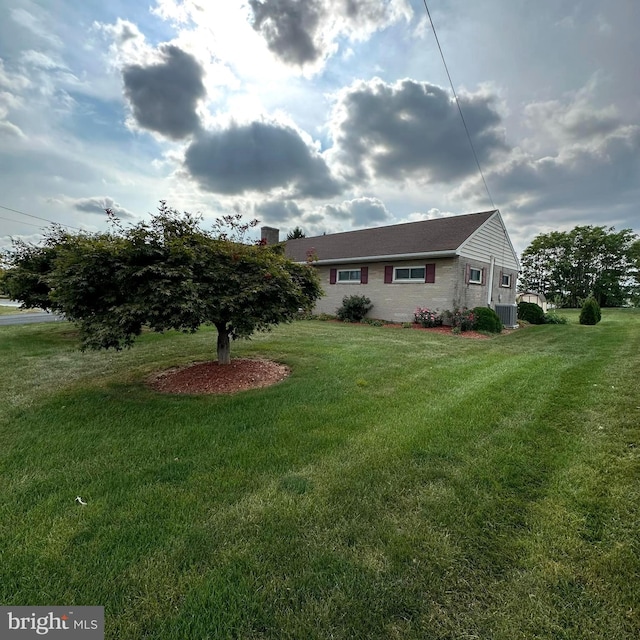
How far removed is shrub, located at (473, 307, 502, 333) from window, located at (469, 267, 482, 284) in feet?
7.34

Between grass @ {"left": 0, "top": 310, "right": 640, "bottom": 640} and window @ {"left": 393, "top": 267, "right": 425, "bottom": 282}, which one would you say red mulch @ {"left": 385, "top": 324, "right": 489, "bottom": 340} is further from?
grass @ {"left": 0, "top": 310, "right": 640, "bottom": 640}

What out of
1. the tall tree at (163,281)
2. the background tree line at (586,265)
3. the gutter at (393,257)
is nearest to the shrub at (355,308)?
the gutter at (393,257)

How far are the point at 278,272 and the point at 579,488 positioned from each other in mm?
4093

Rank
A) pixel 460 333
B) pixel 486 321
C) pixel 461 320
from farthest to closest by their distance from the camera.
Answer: pixel 461 320
pixel 486 321
pixel 460 333

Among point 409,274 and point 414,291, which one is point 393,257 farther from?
point 414,291

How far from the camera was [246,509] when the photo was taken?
2.25 m

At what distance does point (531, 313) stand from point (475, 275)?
4.44 metres

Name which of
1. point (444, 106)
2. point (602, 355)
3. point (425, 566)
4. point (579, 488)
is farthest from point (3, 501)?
point (444, 106)

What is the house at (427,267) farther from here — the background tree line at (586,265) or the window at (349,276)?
the background tree line at (586,265)

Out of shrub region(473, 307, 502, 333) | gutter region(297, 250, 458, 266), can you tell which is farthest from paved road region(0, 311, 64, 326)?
shrub region(473, 307, 502, 333)

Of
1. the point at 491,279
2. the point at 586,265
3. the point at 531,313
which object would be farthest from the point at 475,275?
the point at 586,265

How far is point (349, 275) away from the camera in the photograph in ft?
53.5

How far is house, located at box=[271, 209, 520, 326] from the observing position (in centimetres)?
1323

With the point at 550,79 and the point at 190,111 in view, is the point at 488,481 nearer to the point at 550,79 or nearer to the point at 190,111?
the point at 550,79
